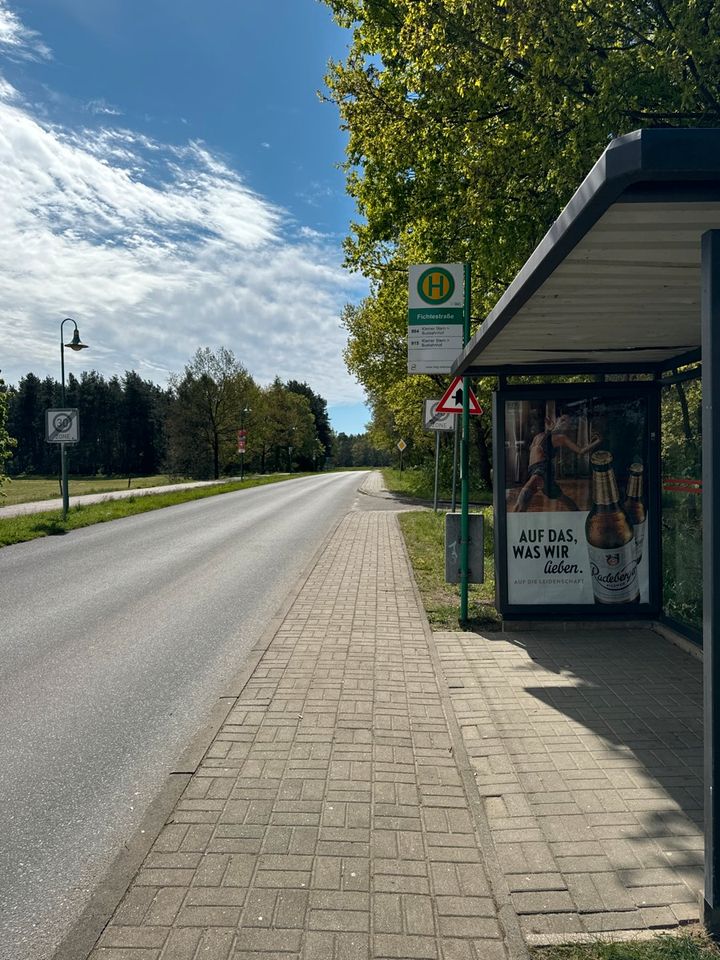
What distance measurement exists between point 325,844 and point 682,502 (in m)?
4.59

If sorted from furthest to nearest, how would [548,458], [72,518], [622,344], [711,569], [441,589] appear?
[72,518] < [441,589] < [548,458] < [622,344] < [711,569]

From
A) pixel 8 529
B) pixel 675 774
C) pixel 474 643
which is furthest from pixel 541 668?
pixel 8 529

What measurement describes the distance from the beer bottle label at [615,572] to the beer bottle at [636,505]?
0.07m

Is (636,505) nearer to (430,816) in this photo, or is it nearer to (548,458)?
(548,458)

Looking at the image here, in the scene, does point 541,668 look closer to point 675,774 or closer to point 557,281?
point 675,774

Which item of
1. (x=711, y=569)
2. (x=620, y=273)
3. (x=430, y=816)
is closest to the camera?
(x=711, y=569)

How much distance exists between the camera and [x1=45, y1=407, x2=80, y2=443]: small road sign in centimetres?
1842

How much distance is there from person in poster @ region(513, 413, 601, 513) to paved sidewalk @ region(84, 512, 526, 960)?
7.83 ft

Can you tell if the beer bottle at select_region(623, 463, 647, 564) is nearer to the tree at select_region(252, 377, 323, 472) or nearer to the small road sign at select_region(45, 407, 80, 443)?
the small road sign at select_region(45, 407, 80, 443)

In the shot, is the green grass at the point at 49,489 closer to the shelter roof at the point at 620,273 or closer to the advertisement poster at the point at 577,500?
the advertisement poster at the point at 577,500

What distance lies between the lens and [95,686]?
17.7ft

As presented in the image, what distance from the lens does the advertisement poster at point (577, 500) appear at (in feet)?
21.5

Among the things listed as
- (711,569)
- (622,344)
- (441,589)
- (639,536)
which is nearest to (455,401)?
(622,344)

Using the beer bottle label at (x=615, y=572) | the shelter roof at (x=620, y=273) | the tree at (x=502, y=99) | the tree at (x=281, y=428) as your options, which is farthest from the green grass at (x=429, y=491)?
the tree at (x=281, y=428)
